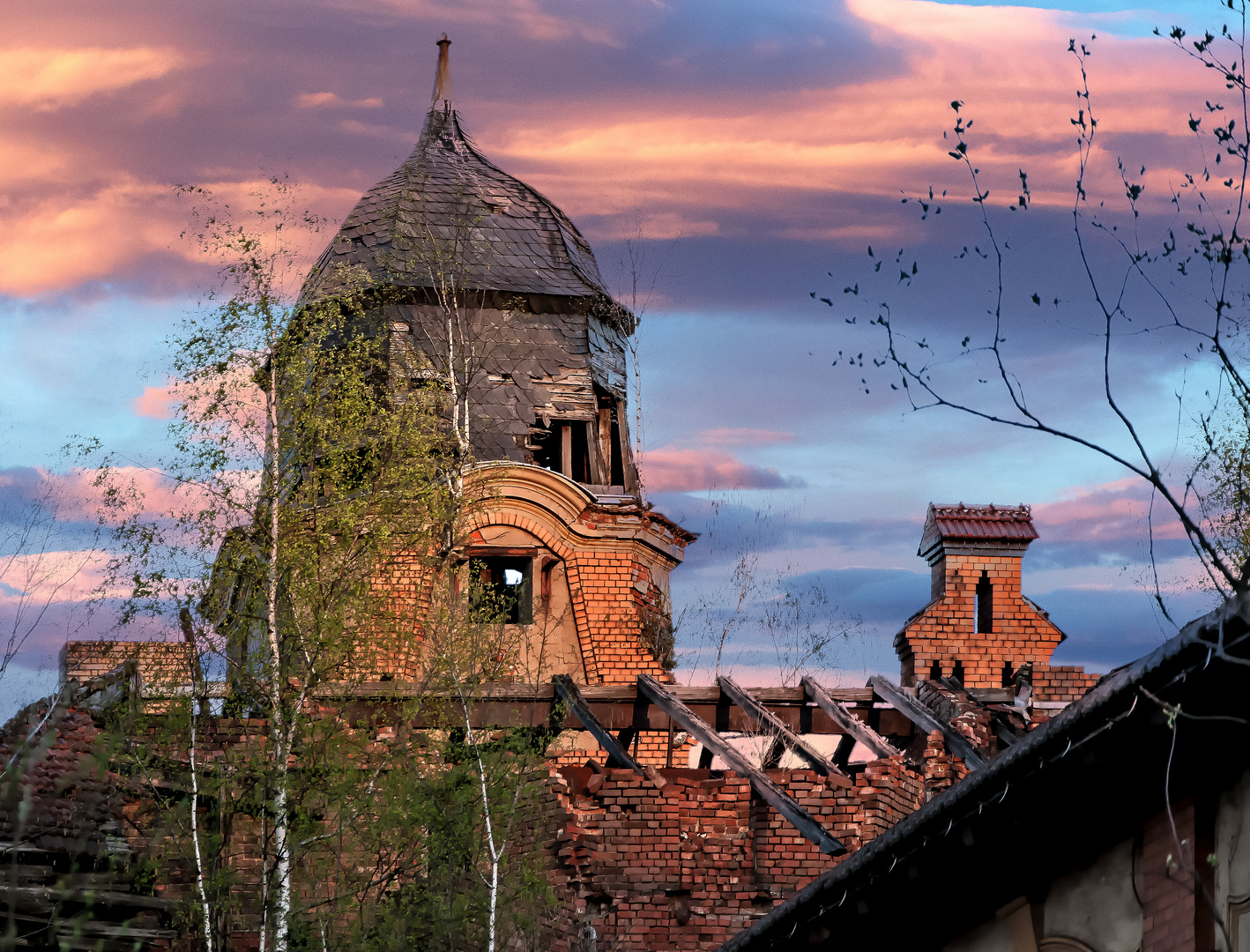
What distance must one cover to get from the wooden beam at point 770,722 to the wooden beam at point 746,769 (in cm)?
54

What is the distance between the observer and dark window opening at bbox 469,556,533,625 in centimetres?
2292

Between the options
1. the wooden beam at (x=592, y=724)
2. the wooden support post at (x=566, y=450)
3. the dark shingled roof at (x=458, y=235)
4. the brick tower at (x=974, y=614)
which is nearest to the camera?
the wooden beam at (x=592, y=724)

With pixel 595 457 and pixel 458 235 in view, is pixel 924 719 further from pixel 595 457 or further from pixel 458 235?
pixel 458 235

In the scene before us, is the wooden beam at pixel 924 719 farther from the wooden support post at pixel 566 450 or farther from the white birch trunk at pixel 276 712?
the white birch trunk at pixel 276 712

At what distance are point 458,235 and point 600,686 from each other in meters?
10.6

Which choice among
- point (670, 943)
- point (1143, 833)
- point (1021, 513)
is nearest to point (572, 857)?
point (670, 943)

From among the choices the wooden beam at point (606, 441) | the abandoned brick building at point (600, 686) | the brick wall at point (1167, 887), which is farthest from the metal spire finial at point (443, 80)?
the brick wall at point (1167, 887)

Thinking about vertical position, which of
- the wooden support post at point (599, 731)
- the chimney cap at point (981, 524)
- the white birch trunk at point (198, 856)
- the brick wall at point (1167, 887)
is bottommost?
the brick wall at point (1167, 887)

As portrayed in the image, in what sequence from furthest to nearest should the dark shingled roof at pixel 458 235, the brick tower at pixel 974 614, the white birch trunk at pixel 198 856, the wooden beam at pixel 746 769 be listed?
the dark shingled roof at pixel 458 235
the brick tower at pixel 974 614
the wooden beam at pixel 746 769
the white birch trunk at pixel 198 856

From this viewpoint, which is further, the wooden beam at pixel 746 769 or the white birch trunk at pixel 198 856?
the wooden beam at pixel 746 769

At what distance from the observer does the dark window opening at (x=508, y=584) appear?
22.9 metres

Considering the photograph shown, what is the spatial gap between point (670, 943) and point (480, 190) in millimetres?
15823

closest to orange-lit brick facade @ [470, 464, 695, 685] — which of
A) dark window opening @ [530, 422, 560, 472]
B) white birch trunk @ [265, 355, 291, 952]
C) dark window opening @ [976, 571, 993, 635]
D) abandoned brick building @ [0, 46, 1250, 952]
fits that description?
abandoned brick building @ [0, 46, 1250, 952]

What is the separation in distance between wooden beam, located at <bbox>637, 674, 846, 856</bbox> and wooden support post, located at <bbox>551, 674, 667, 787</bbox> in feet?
2.46
